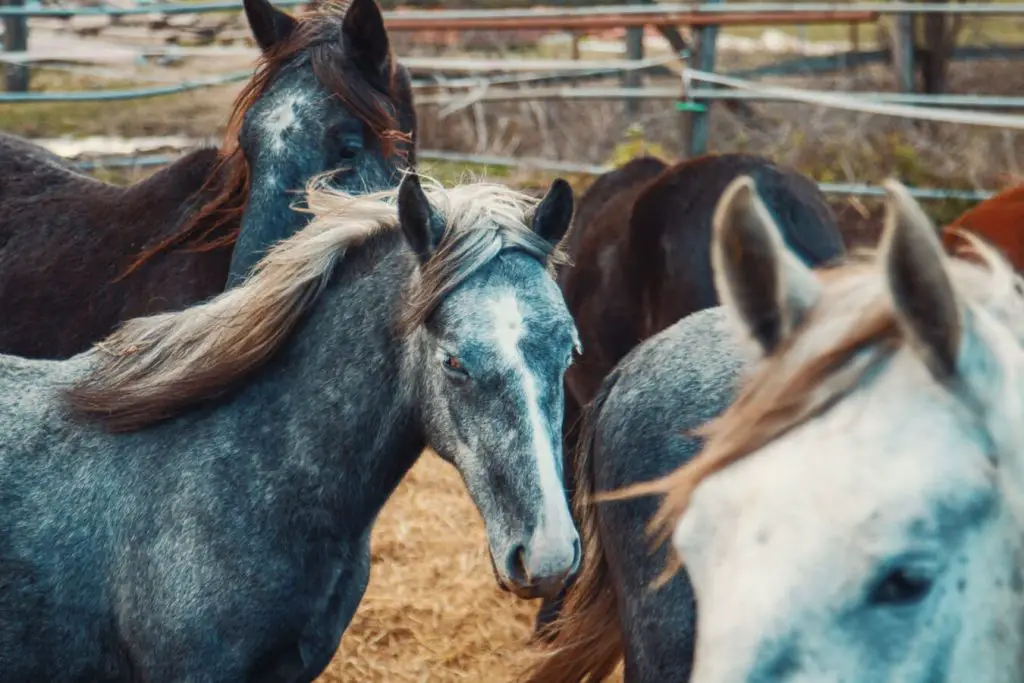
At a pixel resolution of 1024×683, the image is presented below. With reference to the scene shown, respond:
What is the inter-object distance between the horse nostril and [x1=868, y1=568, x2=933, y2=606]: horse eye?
991 mm

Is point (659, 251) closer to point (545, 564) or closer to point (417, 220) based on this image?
point (417, 220)

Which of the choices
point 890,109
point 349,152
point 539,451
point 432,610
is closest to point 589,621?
point 539,451

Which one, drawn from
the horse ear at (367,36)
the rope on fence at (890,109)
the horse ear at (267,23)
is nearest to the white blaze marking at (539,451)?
the horse ear at (367,36)

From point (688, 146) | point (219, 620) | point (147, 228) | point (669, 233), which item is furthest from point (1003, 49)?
point (219, 620)

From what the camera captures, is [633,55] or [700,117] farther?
[633,55]

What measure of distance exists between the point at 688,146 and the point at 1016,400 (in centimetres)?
540

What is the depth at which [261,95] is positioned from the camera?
3.59 metres

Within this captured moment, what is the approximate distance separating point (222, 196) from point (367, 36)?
0.66 meters

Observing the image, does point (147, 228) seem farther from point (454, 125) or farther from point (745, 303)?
point (454, 125)

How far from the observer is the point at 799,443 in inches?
53.0

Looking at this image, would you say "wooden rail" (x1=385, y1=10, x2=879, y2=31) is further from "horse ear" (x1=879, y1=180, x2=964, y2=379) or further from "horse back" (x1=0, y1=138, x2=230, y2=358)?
"horse ear" (x1=879, y1=180, x2=964, y2=379)

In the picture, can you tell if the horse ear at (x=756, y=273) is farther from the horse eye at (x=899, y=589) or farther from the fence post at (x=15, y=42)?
the fence post at (x=15, y=42)

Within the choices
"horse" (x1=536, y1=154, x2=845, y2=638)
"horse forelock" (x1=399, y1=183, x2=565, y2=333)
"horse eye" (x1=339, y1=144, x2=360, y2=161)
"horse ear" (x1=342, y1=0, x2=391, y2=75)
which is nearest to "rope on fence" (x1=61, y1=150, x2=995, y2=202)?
"horse" (x1=536, y1=154, x2=845, y2=638)

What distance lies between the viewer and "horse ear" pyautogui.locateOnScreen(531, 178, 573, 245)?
2.46 metres
